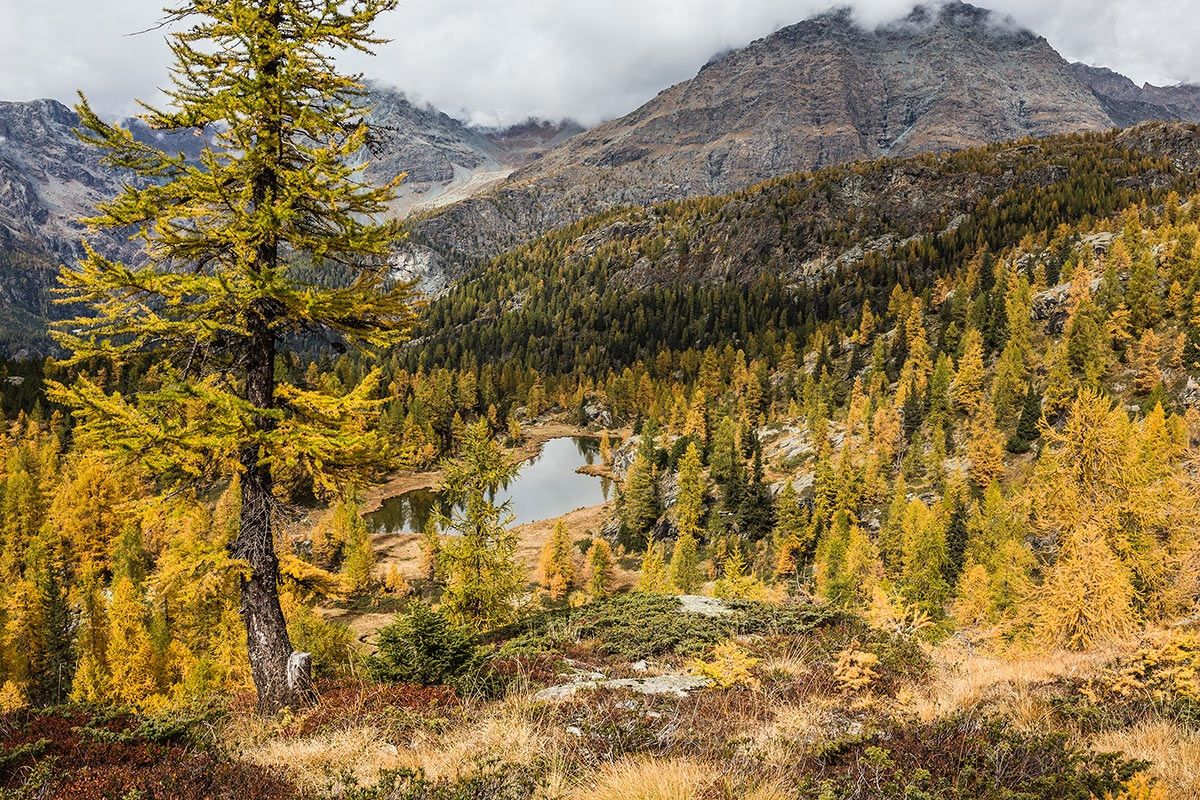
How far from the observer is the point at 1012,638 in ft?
64.6

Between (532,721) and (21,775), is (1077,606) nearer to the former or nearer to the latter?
(532,721)

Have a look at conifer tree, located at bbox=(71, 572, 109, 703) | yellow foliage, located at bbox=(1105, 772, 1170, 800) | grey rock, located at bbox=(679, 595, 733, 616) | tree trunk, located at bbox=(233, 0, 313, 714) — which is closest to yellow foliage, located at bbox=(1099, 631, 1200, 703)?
yellow foliage, located at bbox=(1105, 772, 1170, 800)

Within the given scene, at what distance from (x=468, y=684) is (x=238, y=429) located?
208 inches

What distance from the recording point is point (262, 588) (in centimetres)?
982

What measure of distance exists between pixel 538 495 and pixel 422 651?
96549 millimetres

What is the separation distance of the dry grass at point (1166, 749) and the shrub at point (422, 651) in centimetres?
858

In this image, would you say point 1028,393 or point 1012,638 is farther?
point 1028,393

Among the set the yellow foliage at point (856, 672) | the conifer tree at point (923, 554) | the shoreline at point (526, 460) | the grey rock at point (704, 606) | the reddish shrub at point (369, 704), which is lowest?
the conifer tree at point (923, 554)

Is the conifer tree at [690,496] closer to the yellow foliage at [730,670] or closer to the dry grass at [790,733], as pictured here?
the yellow foliage at [730,670]

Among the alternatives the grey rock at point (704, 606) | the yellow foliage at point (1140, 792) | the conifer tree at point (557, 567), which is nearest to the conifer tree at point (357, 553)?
the conifer tree at point (557, 567)

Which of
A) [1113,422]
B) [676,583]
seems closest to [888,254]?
[676,583]

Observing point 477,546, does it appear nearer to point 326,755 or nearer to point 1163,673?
point 326,755

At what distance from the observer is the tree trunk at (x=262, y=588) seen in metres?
9.66

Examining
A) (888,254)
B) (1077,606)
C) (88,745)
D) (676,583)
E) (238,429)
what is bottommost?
(676,583)
